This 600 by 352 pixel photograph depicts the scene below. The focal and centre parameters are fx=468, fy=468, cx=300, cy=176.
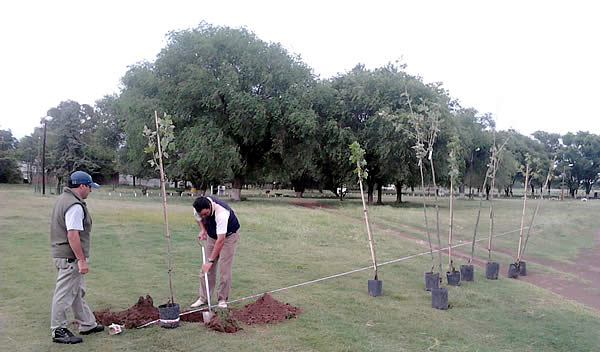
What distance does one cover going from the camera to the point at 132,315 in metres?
6.70

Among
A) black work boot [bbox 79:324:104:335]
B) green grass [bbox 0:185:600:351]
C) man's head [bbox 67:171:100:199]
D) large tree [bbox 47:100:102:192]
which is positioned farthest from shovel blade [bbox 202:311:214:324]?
large tree [bbox 47:100:102:192]

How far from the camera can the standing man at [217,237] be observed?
696 cm

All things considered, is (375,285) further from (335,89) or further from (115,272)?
(335,89)

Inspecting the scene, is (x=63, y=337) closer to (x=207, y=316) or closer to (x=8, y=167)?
(x=207, y=316)

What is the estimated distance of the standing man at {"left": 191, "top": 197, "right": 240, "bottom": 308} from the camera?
22.8 feet

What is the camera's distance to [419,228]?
24422 millimetres

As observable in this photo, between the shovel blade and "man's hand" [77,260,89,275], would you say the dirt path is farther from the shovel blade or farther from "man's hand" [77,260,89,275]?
"man's hand" [77,260,89,275]

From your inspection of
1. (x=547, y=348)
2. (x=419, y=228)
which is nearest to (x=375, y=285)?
(x=547, y=348)

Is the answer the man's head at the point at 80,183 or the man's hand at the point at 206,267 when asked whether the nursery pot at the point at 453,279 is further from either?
the man's head at the point at 80,183

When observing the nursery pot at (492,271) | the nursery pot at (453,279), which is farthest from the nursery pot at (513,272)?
the nursery pot at (453,279)

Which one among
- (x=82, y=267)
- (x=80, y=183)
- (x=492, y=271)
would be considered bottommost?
(x=492, y=271)

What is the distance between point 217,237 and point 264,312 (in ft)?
4.55

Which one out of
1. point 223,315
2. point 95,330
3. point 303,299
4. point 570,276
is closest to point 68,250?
point 95,330

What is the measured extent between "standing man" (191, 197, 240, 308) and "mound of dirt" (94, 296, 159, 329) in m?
0.72
